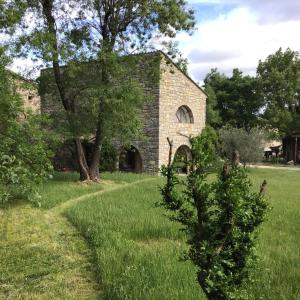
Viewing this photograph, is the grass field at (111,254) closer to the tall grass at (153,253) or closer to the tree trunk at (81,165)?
the tall grass at (153,253)

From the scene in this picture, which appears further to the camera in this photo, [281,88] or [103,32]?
[281,88]

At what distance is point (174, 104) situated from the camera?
26.0 m

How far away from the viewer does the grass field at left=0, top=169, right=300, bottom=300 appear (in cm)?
599

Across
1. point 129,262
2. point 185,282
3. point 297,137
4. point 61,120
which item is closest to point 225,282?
point 185,282

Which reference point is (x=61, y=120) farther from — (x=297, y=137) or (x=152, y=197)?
(x=297, y=137)

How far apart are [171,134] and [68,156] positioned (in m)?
6.66

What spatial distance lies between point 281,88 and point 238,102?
4531 mm

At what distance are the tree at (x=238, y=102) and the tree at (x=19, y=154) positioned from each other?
124ft

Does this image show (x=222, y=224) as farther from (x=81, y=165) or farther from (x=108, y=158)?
(x=108, y=158)

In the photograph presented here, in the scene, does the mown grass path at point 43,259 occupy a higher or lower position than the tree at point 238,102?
lower

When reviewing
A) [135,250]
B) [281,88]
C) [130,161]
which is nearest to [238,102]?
[281,88]

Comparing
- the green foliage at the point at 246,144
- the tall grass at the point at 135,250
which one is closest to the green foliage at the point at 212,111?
the green foliage at the point at 246,144

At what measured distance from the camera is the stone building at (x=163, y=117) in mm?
24797

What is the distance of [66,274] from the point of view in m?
7.00
